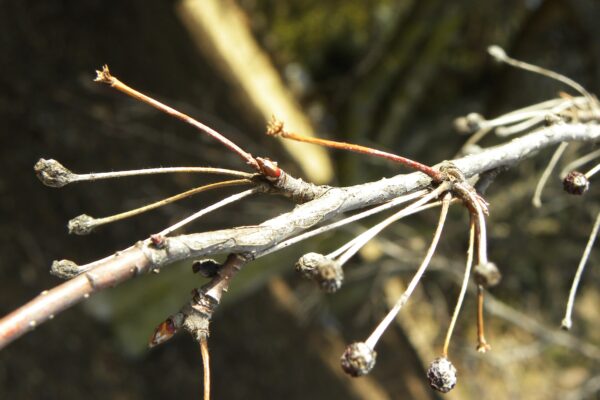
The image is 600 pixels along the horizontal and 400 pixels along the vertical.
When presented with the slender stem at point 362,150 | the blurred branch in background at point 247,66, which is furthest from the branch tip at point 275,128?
the blurred branch in background at point 247,66

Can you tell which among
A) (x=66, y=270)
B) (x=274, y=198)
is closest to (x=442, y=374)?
(x=66, y=270)

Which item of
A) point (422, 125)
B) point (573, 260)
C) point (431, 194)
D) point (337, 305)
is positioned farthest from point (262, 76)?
point (431, 194)

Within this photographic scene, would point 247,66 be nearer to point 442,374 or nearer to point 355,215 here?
point 355,215

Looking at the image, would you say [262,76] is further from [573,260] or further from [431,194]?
[431,194]

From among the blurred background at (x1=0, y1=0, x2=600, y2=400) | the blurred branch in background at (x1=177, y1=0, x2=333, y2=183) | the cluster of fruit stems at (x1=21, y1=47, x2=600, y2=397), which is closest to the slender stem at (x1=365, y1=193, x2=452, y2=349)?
the cluster of fruit stems at (x1=21, y1=47, x2=600, y2=397)

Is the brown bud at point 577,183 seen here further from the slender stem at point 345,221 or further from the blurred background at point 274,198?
the blurred background at point 274,198
